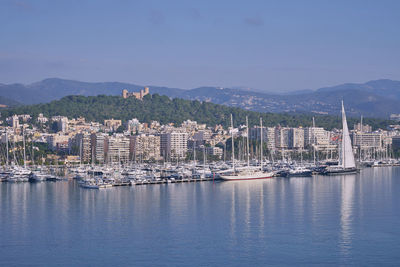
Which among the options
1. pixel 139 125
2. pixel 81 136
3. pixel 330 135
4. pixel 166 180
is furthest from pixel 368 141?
pixel 166 180

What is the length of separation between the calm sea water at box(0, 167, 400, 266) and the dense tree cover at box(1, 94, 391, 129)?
74752 mm

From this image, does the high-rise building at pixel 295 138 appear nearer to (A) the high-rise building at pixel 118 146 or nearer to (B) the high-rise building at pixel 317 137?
(B) the high-rise building at pixel 317 137

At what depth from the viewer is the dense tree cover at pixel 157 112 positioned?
115 m

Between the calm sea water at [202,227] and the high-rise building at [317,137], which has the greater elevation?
the high-rise building at [317,137]

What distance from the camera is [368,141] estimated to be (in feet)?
316

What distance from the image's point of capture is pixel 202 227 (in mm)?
25422

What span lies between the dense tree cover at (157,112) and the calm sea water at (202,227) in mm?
74752

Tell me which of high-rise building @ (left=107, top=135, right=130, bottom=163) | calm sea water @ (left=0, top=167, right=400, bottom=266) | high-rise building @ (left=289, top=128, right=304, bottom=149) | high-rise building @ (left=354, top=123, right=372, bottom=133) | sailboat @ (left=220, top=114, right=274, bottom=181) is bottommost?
calm sea water @ (left=0, top=167, right=400, bottom=266)

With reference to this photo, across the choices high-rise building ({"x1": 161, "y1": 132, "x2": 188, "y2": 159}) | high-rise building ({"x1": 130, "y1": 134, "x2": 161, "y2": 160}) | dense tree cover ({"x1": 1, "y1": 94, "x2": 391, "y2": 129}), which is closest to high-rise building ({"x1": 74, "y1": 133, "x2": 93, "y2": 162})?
high-rise building ({"x1": 130, "y1": 134, "x2": 161, "y2": 160})

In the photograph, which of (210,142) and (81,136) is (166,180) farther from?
(210,142)

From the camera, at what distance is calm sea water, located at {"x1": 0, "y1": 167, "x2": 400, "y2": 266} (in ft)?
68.2

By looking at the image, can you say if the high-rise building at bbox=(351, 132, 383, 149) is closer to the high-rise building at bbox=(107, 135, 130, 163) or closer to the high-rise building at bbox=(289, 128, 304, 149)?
the high-rise building at bbox=(289, 128, 304, 149)

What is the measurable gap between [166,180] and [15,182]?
1027cm

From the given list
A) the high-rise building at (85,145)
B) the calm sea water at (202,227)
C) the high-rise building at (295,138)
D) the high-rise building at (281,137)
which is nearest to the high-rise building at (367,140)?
the high-rise building at (295,138)
